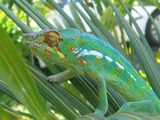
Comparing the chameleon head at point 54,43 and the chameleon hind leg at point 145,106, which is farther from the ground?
the chameleon head at point 54,43

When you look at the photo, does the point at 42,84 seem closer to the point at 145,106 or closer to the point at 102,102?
the point at 102,102

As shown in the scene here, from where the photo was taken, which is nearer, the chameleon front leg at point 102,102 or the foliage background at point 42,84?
the foliage background at point 42,84

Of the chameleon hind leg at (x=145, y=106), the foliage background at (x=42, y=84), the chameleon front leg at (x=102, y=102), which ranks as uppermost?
the foliage background at (x=42, y=84)

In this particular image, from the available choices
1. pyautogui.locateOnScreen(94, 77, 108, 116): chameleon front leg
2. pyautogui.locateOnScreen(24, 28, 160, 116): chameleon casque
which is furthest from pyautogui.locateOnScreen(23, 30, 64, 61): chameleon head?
pyautogui.locateOnScreen(94, 77, 108, 116): chameleon front leg

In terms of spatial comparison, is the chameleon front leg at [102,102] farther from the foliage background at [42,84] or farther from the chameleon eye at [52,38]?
the chameleon eye at [52,38]

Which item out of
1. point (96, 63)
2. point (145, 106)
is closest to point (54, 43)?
point (96, 63)

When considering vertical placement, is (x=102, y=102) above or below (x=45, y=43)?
below

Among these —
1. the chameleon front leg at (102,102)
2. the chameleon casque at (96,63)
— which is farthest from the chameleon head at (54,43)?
the chameleon front leg at (102,102)
